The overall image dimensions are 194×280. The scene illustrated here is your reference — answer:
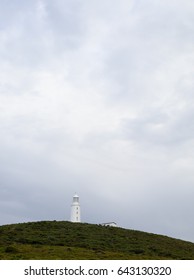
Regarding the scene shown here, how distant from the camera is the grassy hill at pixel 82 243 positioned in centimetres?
A: 4553

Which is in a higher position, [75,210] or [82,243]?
[75,210]

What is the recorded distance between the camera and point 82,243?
53.5m

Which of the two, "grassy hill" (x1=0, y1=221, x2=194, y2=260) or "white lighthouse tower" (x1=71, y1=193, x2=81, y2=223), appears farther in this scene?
"white lighthouse tower" (x1=71, y1=193, x2=81, y2=223)

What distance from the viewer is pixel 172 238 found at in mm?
66000

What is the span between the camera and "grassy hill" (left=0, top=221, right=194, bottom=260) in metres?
45.5

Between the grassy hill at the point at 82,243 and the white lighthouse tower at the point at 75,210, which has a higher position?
the white lighthouse tower at the point at 75,210

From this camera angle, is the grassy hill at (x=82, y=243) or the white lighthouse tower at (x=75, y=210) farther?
the white lighthouse tower at (x=75, y=210)

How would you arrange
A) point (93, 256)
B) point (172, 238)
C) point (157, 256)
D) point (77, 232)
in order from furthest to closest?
point (172, 238)
point (77, 232)
point (157, 256)
point (93, 256)

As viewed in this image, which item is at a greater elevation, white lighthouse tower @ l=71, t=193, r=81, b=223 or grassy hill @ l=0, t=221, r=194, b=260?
white lighthouse tower @ l=71, t=193, r=81, b=223

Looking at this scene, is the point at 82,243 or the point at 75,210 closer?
the point at 82,243
